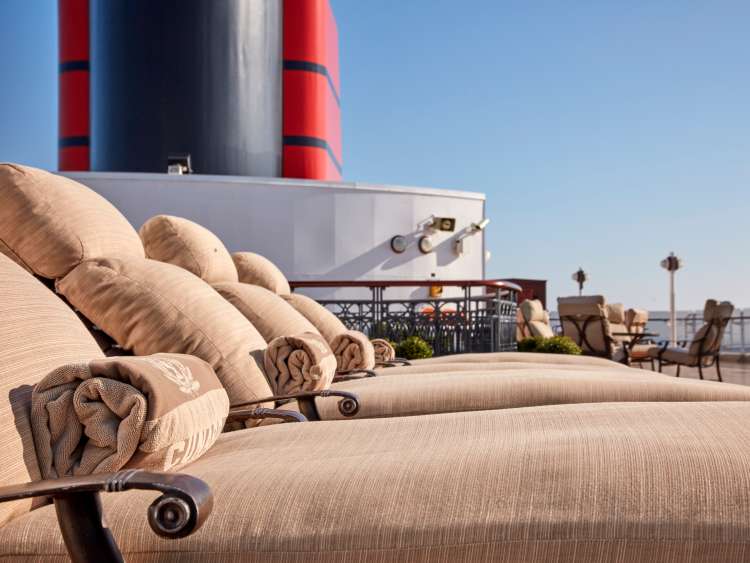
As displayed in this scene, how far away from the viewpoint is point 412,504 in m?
0.81

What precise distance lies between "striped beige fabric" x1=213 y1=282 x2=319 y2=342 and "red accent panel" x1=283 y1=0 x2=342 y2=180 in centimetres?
922

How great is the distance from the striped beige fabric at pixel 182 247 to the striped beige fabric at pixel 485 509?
1.60m

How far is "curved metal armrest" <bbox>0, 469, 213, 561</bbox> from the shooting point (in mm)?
715

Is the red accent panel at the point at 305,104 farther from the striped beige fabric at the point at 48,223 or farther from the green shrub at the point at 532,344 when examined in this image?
the striped beige fabric at the point at 48,223

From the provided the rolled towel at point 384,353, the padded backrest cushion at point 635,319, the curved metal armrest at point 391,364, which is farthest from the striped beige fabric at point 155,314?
the padded backrest cushion at point 635,319

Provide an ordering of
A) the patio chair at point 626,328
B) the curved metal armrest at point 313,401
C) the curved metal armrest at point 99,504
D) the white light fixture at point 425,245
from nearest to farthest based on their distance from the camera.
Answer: the curved metal armrest at point 99,504 < the curved metal armrest at point 313,401 < the patio chair at point 626,328 < the white light fixture at point 425,245

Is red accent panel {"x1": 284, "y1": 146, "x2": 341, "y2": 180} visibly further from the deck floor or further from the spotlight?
the deck floor

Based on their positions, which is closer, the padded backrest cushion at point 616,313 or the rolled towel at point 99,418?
the rolled towel at point 99,418

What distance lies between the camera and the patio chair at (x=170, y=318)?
1629 millimetres

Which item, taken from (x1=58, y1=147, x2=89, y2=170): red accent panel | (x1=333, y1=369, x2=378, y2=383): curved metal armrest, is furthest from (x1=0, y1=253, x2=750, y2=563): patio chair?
(x1=58, y1=147, x2=89, y2=170): red accent panel

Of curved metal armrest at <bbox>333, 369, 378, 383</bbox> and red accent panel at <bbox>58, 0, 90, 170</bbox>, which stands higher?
red accent panel at <bbox>58, 0, 90, 170</bbox>

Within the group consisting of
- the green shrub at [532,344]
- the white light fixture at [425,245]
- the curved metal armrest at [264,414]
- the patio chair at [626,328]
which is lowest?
the patio chair at [626,328]

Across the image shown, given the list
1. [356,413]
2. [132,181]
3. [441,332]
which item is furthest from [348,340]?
[132,181]

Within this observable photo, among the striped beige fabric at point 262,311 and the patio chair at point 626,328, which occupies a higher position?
the striped beige fabric at point 262,311
